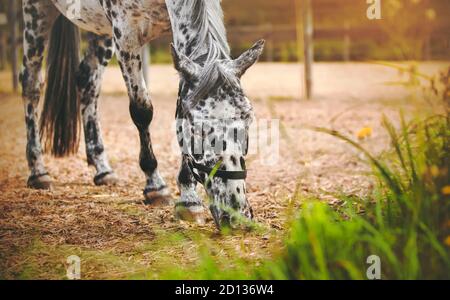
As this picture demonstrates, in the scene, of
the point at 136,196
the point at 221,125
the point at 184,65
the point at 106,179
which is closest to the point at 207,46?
the point at 184,65

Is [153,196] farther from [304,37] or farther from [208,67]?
[304,37]

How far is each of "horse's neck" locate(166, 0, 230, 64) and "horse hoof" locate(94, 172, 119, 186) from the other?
1.71m

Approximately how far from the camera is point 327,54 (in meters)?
15.3

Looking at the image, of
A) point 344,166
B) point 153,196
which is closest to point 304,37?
point 344,166

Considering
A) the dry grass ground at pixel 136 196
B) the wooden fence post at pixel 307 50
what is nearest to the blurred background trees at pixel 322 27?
the wooden fence post at pixel 307 50

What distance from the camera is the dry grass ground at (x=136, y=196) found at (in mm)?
2844

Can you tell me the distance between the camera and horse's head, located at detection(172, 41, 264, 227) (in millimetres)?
2855

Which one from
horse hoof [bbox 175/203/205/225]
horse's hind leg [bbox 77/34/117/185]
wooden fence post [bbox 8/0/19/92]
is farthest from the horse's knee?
wooden fence post [bbox 8/0/19/92]

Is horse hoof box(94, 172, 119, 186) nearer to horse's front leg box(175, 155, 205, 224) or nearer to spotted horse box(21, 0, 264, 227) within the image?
spotted horse box(21, 0, 264, 227)

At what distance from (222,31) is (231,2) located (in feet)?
43.7

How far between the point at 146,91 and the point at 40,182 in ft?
3.99

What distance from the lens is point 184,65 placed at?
2951mm

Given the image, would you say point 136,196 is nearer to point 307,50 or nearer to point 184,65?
point 184,65
